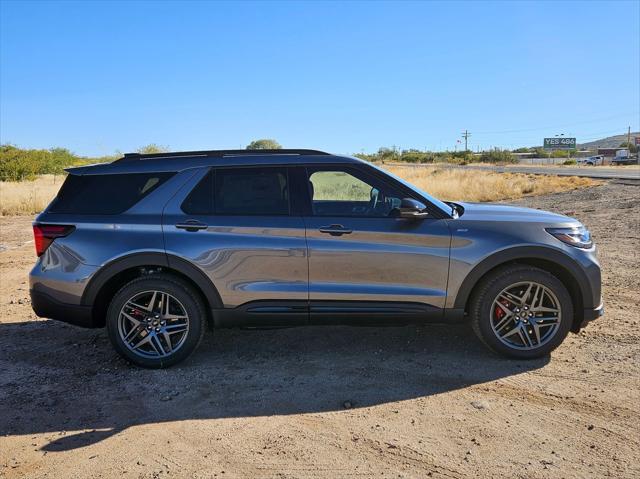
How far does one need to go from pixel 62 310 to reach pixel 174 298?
3.20 ft

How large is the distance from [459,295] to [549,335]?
0.85 m

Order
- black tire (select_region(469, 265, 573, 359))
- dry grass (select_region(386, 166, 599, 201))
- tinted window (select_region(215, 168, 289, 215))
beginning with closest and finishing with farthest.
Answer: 1. black tire (select_region(469, 265, 573, 359))
2. tinted window (select_region(215, 168, 289, 215))
3. dry grass (select_region(386, 166, 599, 201))

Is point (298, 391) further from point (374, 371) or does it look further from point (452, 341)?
point (452, 341)

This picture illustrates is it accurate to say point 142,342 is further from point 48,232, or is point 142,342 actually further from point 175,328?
point 48,232

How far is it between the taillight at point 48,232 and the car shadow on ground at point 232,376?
43.4 inches

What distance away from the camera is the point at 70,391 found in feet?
13.0

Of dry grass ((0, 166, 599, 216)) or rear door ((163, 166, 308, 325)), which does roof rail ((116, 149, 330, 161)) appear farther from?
dry grass ((0, 166, 599, 216))

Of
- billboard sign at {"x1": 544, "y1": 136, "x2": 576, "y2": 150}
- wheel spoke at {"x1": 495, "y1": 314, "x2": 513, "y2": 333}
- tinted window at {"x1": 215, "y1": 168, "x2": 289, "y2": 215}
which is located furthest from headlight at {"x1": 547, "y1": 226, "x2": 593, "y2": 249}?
billboard sign at {"x1": 544, "y1": 136, "x2": 576, "y2": 150}

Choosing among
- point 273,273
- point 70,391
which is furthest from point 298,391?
point 70,391

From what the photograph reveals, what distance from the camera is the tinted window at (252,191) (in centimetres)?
429

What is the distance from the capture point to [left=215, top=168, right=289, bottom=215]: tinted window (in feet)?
14.1

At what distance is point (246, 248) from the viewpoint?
4.18 m

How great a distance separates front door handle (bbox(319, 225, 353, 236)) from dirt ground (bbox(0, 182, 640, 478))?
1.13 metres

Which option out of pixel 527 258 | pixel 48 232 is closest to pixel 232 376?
pixel 48 232
